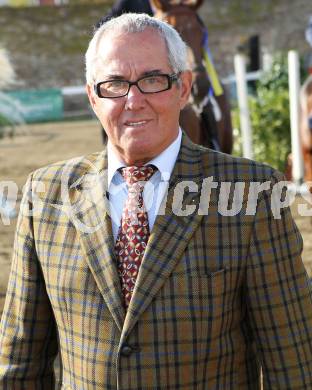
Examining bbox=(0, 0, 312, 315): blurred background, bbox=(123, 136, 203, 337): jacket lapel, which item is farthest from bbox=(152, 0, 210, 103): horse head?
bbox=(123, 136, 203, 337): jacket lapel

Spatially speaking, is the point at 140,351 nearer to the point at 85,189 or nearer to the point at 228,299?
the point at 228,299

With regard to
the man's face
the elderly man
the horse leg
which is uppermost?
the horse leg

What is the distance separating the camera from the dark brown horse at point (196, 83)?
204 inches

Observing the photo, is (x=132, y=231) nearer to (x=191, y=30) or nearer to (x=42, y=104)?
(x=191, y=30)

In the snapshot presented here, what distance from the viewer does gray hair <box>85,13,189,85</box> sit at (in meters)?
1.61

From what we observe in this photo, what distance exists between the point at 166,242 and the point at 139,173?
191 mm

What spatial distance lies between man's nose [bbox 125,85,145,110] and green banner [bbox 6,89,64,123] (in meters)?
15.3

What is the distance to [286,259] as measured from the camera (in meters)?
1.62

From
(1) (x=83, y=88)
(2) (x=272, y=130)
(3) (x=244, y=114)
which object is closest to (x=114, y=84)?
(3) (x=244, y=114)

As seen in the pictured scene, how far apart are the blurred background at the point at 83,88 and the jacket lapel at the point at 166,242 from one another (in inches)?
22.7

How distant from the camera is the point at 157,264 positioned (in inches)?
62.1

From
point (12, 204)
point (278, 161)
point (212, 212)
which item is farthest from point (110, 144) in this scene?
point (278, 161)

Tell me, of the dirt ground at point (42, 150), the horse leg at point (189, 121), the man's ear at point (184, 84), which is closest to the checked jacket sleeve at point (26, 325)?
the man's ear at point (184, 84)

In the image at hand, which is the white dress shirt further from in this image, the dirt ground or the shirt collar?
the dirt ground
